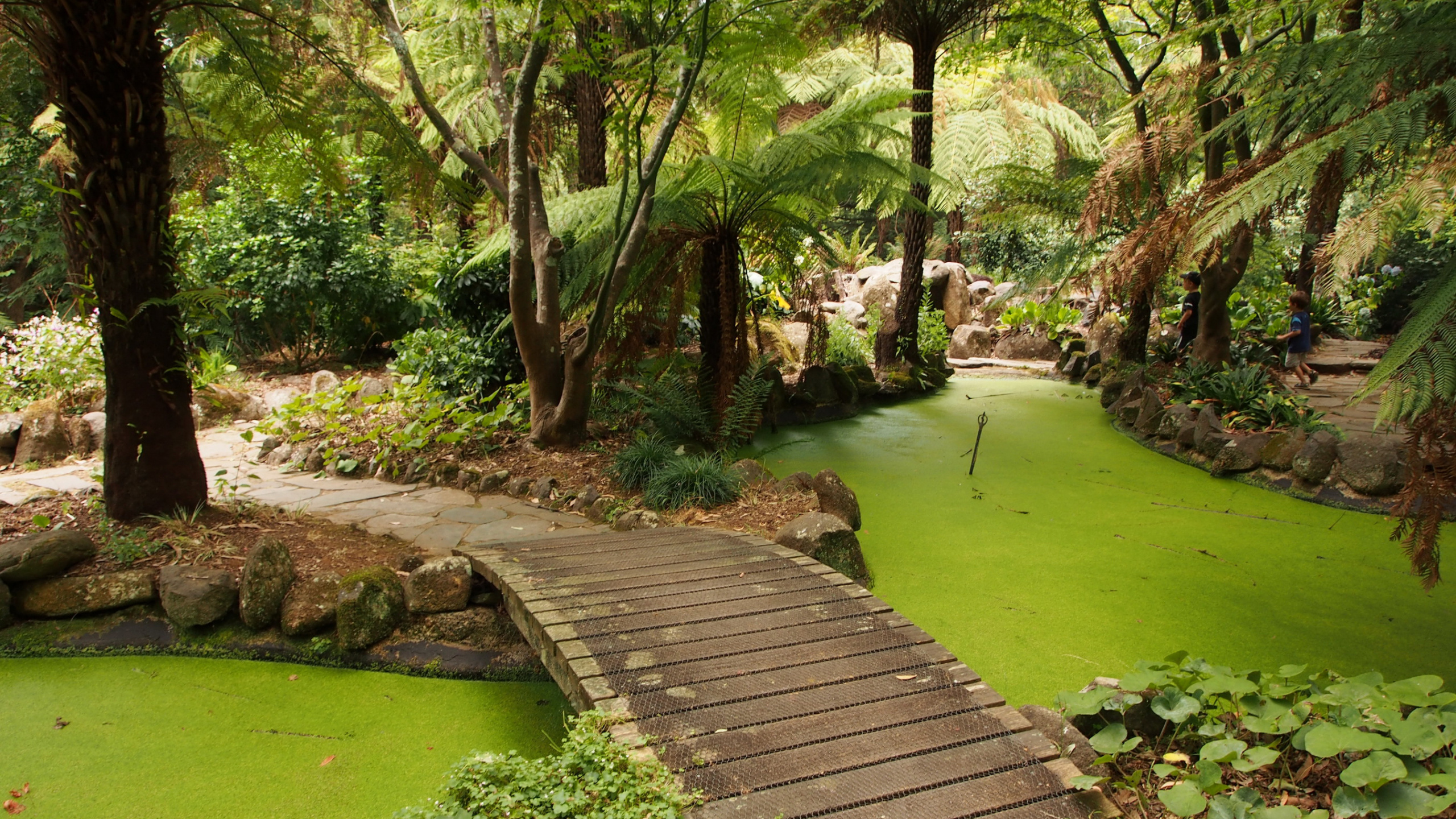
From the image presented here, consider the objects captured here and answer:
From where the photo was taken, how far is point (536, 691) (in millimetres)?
2256

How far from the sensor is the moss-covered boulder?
237 centimetres

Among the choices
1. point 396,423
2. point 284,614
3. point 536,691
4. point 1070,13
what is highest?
point 1070,13

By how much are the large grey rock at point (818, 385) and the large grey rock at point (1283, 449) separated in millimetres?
2817

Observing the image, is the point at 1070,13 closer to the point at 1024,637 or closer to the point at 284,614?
the point at 1024,637

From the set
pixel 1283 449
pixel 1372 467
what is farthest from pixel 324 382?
pixel 1372 467

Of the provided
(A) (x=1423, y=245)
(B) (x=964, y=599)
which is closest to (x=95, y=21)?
(B) (x=964, y=599)

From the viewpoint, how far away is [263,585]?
2434mm

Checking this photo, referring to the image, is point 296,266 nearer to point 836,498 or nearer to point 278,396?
point 278,396

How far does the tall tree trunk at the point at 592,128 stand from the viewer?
5371mm

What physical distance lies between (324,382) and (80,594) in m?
3.75

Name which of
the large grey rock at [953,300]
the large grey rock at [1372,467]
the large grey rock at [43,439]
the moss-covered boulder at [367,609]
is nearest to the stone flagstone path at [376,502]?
the large grey rock at [43,439]

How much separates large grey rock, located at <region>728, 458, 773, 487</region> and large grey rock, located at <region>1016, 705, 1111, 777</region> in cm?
186

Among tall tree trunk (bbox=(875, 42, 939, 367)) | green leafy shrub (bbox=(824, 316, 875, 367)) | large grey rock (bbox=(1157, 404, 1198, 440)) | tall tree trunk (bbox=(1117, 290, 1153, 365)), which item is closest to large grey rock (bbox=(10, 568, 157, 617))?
green leafy shrub (bbox=(824, 316, 875, 367))

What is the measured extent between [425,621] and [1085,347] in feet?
26.8
